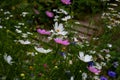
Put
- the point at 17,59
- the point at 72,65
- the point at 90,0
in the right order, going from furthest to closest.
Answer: the point at 90,0 < the point at 72,65 < the point at 17,59

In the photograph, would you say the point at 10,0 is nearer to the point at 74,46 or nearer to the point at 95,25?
the point at 95,25

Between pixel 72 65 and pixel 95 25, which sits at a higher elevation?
pixel 72 65

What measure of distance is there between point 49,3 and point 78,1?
0.52 metres

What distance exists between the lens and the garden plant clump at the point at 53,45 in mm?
2299

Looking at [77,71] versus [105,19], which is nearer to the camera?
[77,71]

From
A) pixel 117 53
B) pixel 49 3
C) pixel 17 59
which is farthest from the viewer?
pixel 49 3

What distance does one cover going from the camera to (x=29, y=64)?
2465 mm

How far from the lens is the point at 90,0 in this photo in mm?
6531

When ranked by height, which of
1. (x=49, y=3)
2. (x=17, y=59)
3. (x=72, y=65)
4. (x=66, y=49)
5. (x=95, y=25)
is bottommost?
(x=95, y=25)

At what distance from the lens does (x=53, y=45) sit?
12.7 ft

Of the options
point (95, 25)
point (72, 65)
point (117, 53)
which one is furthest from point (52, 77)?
point (95, 25)

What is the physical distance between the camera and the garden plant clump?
2299mm

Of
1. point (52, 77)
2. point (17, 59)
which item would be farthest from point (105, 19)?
point (17, 59)

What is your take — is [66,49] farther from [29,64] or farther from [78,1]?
[78,1]
